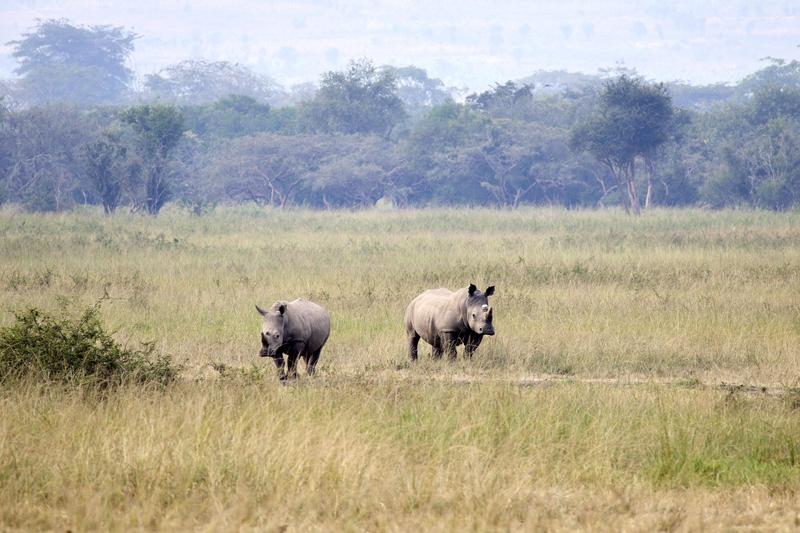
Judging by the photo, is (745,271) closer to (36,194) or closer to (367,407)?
(367,407)

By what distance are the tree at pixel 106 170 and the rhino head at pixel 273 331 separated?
102 ft

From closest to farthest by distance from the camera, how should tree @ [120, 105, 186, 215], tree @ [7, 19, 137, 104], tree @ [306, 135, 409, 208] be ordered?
tree @ [120, 105, 186, 215], tree @ [306, 135, 409, 208], tree @ [7, 19, 137, 104]

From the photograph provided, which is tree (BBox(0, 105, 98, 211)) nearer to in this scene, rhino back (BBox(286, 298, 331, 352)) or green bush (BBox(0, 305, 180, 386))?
rhino back (BBox(286, 298, 331, 352))

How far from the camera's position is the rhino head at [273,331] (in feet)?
33.3

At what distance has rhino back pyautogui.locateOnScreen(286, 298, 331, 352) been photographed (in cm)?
1051

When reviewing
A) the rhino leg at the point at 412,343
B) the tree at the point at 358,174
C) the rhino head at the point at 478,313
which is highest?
the rhino head at the point at 478,313

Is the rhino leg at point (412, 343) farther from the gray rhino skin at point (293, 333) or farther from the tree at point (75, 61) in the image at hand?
the tree at point (75, 61)

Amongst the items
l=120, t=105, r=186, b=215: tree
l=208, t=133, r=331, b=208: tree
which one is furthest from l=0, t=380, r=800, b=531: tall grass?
l=208, t=133, r=331, b=208: tree

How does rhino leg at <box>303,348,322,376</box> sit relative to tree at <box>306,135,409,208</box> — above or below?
above

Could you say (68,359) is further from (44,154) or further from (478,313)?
(44,154)

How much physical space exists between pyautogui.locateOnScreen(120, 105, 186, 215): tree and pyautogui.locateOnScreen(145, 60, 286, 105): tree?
159ft

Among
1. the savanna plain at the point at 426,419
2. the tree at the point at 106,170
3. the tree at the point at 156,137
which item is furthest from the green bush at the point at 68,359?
the tree at the point at 156,137

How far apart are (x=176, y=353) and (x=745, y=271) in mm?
10011

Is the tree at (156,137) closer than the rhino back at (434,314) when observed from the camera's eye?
No
